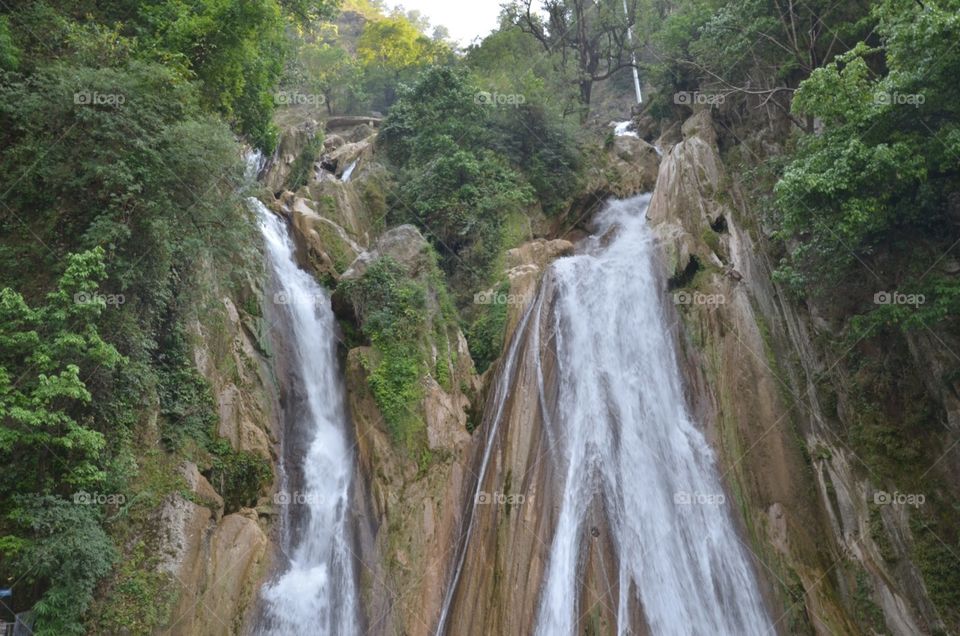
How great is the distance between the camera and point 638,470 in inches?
487

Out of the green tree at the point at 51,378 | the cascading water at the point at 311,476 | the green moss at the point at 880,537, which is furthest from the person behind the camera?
the cascading water at the point at 311,476

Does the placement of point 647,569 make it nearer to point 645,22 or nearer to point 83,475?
point 83,475

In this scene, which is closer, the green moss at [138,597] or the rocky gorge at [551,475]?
the green moss at [138,597]

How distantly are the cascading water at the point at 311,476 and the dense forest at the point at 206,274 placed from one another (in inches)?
37.3

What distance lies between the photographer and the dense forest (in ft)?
28.0

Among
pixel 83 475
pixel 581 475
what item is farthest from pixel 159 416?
pixel 581 475

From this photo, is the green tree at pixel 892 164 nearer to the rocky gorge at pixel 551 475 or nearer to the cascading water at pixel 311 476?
the rocky gorge at pixel 551 475

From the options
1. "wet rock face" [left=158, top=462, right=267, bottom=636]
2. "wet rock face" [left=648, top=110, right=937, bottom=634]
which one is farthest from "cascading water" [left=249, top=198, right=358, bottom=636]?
"wet rock face" [left=648, top=110, right=937, bottom=634]

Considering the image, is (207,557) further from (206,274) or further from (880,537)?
(880,537)

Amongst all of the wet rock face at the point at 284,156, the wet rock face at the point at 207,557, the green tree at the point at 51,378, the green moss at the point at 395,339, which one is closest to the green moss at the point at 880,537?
the green moss at the point at 395,339

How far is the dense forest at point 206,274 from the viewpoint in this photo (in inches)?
336

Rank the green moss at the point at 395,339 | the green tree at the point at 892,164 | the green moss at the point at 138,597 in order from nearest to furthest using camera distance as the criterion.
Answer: the green moss at the point at 138,597
the green tree at the point at 892,164
the green moss at the point at 395,339

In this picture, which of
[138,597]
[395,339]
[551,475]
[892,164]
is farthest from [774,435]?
[138,597]

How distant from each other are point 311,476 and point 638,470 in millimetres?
7210
